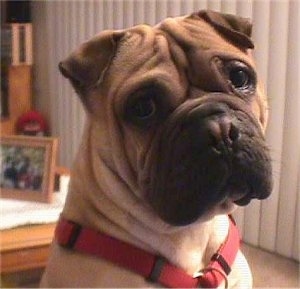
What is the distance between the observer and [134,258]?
850mm

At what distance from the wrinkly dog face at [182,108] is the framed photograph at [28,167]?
0.84 metres

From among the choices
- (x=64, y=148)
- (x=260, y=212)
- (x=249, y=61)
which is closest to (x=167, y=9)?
(x=260, y=212)

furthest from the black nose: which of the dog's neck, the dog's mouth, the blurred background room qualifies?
the blurred background room

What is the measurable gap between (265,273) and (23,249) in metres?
0.55

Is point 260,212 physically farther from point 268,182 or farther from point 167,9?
point 268,182

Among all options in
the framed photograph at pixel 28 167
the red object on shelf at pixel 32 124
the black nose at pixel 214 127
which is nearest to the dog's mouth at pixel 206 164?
the black nose at pixel 214 127

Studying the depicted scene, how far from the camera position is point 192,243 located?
896mm

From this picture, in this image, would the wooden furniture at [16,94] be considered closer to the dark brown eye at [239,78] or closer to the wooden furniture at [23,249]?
the wooden furniture at [23,249]

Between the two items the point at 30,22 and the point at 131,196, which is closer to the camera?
the point at 131,196

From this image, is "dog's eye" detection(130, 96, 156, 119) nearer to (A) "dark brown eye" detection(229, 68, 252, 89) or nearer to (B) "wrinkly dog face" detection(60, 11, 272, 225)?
(B) "wrinkly dog face" detection(60, 11, 272, 225)

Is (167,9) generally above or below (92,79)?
below

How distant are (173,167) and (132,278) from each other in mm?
166

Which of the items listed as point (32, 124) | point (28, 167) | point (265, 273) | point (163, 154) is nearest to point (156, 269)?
point (163, 154)

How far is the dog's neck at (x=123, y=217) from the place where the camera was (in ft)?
2.85
